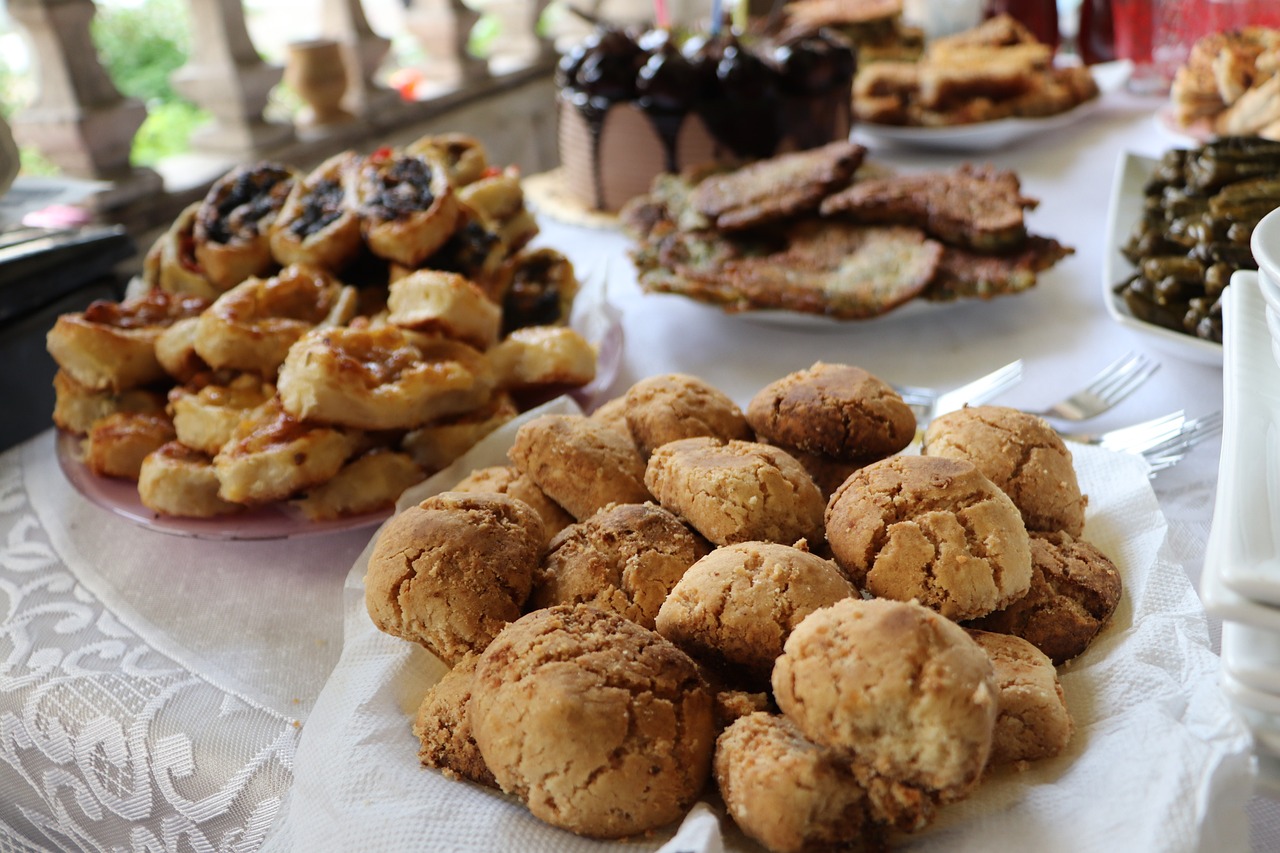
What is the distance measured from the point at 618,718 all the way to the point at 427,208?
3.63 ft

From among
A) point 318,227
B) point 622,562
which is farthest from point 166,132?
point 622,562

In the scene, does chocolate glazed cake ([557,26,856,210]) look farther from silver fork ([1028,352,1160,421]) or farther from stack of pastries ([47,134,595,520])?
silver fork ([1028,352,1160,421])

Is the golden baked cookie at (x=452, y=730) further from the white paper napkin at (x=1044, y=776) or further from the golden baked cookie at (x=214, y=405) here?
the golden baked cookie at (x=214, y=405)

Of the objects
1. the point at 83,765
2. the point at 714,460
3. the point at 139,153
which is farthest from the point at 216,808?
the point at 139,153

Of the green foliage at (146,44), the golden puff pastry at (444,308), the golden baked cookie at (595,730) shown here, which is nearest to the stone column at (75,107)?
the golden puff pastry at (444,308)

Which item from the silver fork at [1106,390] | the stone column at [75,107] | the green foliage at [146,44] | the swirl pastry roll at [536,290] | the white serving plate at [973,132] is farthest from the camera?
the green foliage at [146,44]

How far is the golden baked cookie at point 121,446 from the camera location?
146 centimetres

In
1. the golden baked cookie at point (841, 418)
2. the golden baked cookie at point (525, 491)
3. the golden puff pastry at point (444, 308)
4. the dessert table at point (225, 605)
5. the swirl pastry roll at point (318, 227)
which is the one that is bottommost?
the dessert table at point (225, 605)

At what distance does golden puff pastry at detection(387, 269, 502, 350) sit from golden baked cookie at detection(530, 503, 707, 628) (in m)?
0.53

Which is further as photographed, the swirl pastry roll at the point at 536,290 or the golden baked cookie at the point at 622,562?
the swirl pastry roll at the point at 536,290

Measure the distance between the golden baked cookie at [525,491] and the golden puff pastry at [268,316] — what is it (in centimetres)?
44

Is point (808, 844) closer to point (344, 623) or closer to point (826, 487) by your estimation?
point (826, 487)

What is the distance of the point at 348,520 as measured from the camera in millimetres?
1353

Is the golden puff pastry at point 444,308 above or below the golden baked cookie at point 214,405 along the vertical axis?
above
